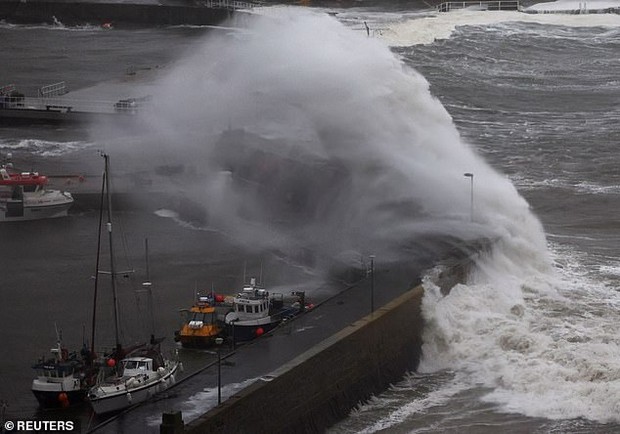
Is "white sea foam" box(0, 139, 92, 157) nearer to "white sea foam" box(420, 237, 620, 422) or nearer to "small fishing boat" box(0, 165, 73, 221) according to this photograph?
"small fishing boat" box(0, 165, 73, 221)

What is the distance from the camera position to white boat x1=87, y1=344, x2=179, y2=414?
2056 centimetres

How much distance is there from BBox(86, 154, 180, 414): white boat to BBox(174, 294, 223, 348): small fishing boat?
169 cm

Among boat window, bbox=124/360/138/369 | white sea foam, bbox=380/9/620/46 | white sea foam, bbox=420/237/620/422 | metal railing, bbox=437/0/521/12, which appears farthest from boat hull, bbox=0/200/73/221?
metal railing, bbox=437/0/521/12

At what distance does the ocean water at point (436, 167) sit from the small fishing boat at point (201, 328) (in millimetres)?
2538

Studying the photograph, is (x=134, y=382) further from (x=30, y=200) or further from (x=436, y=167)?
(x=436, y=167)

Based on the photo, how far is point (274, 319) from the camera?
80.8 feet

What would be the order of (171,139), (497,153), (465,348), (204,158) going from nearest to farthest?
1. (465,348)
2. (204,158)
3. (171,139)
4. (497,153)

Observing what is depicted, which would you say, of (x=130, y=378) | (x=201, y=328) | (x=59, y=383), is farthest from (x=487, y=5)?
(x=59, y=383)

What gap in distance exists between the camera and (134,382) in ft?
68.3

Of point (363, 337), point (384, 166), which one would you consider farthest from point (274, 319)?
point (384, 166)

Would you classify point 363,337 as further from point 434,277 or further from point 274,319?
point 434,277

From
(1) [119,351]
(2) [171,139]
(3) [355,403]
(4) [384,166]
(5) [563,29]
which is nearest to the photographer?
(1) [119,351]

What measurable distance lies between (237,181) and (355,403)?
543 inches

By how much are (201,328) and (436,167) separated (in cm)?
1313
